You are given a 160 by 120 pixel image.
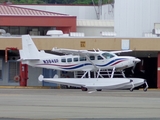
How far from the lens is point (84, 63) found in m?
42.2

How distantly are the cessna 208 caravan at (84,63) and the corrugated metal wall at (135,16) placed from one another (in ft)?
47.3

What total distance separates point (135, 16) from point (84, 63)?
53.0ft

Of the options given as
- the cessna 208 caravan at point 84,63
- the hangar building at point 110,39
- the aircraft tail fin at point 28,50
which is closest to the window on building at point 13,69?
the hangar building at point 110,39

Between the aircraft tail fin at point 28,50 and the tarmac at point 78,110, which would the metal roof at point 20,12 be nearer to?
the aircraft tail fin at point 28,50

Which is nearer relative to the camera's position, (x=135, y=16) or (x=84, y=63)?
(x=84, y=63)

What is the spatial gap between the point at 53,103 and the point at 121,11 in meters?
32.9

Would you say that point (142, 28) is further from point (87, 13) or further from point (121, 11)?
point (87, 13)

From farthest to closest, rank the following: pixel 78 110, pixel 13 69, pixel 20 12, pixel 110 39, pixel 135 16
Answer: pixel 20 12 < pixel 135 16 < pixel 13 69 < pixel 110 39 < pixel 78 110

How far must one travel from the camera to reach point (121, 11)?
58.0m

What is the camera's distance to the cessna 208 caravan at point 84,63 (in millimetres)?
38969

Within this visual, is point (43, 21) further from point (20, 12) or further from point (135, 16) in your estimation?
point (135, 16)

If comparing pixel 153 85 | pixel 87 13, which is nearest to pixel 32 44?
pixel 153 85

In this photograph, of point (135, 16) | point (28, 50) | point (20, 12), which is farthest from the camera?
point (20, 12)

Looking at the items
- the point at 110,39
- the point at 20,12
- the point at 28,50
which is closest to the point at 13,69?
the point at 28,50
